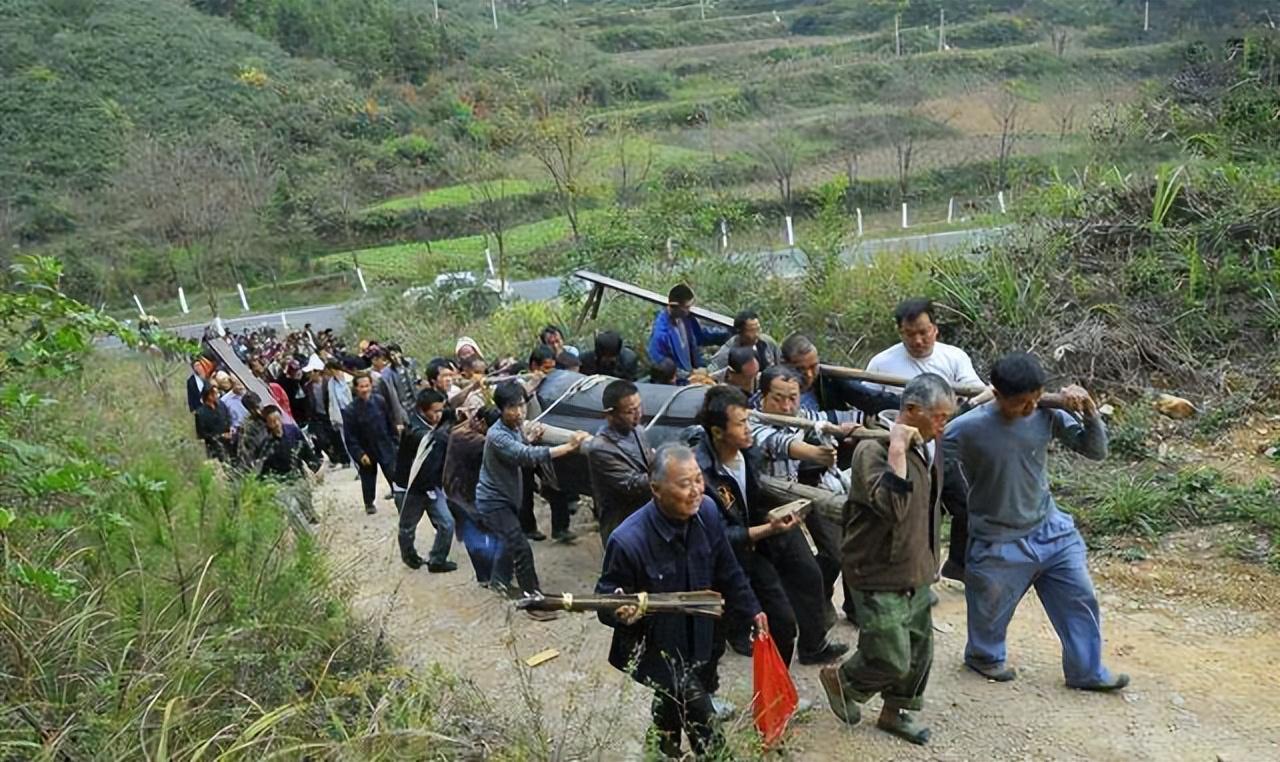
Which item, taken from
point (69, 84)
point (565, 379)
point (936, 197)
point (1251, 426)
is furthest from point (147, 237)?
point (1251, 426)

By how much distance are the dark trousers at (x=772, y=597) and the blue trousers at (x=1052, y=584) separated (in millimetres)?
794

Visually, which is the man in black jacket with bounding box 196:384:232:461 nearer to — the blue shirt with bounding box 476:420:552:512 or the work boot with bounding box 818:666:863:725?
the blue shirt with bounding box 476:420:552:512

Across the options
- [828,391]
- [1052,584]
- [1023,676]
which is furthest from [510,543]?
[1052,584]

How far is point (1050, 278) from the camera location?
321 inches

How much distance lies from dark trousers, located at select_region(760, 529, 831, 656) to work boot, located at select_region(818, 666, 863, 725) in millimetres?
394

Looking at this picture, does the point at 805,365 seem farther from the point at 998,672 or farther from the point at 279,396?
the point at 279,396

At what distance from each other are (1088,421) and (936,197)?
24601 mm

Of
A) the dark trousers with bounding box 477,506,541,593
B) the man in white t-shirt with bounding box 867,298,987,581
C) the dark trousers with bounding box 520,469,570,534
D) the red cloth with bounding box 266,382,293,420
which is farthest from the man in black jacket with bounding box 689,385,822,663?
the red cloth with bounding box 266,382,293,420

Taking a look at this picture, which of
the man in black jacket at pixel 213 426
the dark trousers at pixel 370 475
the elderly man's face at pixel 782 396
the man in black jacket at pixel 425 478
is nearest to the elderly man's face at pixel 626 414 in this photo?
the elderly man's face at pixel 782 396

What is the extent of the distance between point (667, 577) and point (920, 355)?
222cm

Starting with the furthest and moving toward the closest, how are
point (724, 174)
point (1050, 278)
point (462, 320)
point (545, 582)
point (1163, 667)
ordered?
point (724, 174), point (462, 320), point (1050, 278), point (545, 582), point (1163, 667)

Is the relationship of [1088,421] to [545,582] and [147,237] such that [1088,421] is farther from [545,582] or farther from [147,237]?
[147,237]

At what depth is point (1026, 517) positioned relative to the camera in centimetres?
394

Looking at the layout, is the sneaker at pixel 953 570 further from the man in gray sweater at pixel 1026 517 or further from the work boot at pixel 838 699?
the work boot at pixel 838 699
